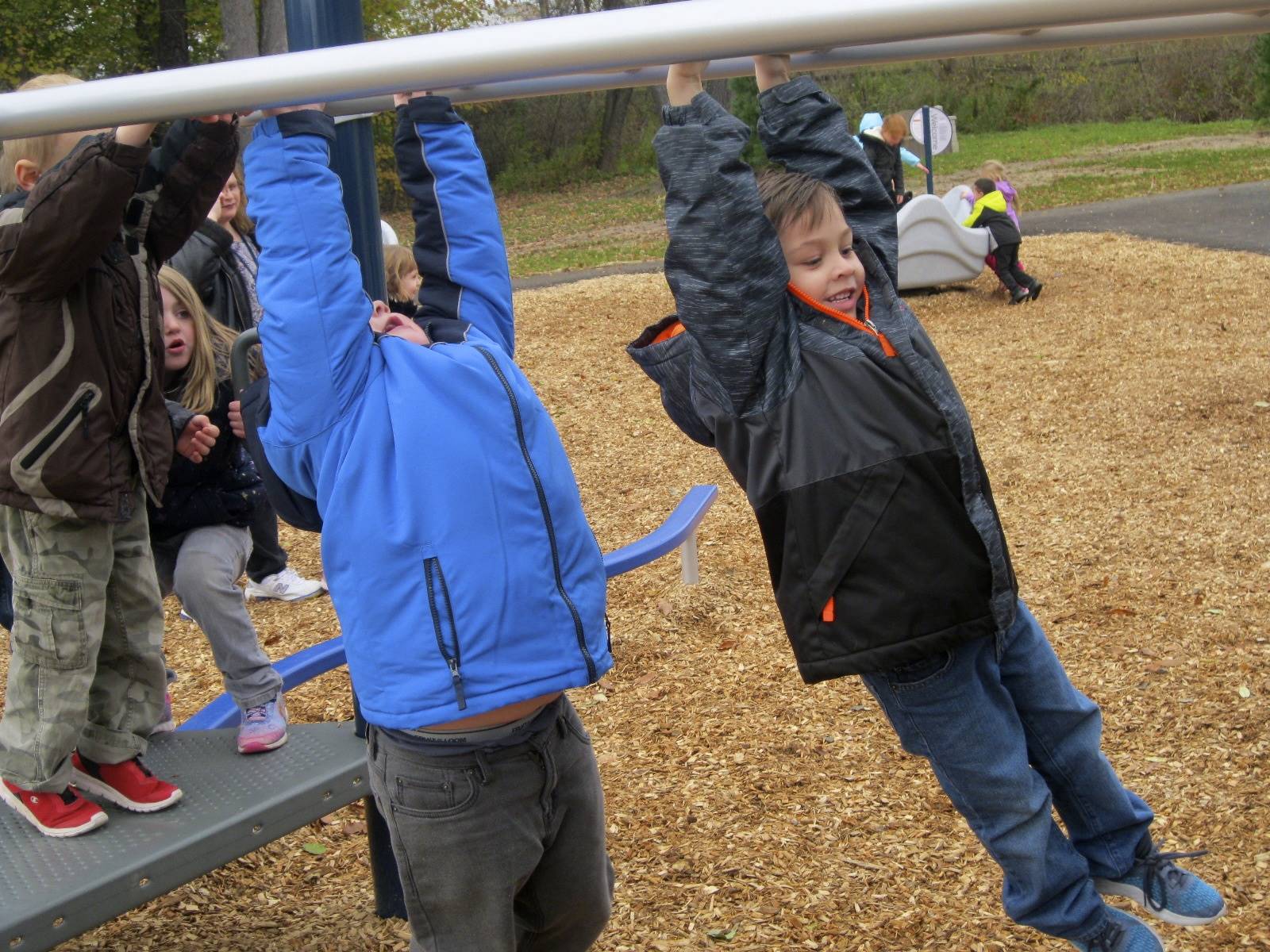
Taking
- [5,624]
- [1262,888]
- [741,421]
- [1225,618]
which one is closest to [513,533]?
[741,421]

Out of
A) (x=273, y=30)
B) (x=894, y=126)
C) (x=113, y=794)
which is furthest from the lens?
(x=273, y=30)

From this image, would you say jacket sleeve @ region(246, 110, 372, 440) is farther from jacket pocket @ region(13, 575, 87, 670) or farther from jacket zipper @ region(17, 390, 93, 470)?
jacket pocket @ region(13, 575, 87, 670)

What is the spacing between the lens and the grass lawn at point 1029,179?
1681 centimetres

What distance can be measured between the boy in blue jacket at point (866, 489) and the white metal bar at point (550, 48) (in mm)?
287

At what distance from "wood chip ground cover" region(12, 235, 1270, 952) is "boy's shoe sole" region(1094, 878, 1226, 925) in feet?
2.23

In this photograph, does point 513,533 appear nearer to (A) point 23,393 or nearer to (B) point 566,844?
(B) point 566,844

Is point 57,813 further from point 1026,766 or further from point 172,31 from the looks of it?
point 172,31

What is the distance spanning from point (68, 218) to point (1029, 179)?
63.6 feet

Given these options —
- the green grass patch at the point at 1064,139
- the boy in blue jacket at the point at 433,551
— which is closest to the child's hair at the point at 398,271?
the boy in blue jacket at the point at 433,551

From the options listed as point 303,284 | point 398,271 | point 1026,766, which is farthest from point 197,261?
point 1026,766

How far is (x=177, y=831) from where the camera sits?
2547mm

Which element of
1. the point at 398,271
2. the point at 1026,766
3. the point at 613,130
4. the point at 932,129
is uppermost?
the point at 398,271

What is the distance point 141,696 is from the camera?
2744 millimetres

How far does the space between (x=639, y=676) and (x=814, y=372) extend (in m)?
2.54
